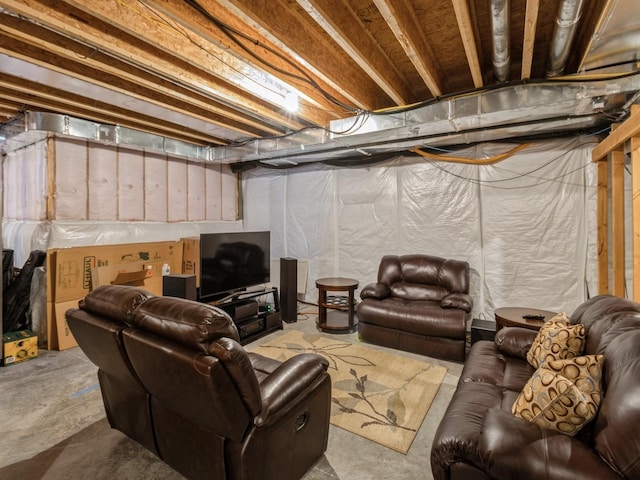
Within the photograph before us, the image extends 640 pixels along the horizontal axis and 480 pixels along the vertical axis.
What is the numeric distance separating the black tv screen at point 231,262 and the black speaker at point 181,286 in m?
0.14

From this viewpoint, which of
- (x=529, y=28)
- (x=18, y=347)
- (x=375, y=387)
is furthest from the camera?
(x=18, y=347)

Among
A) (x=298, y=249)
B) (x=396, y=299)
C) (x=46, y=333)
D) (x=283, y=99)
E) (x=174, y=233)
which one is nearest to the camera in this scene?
(x=283, y=99)

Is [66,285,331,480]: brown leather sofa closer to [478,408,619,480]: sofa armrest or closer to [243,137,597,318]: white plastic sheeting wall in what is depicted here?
[478,408,619,480]: sofa armrest

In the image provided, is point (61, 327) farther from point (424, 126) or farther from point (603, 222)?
point (603, 222)

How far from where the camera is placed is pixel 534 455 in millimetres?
1188

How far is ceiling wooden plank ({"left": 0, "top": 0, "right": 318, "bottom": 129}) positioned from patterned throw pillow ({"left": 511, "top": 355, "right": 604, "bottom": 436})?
2808 mm

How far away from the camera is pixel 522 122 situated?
306cm

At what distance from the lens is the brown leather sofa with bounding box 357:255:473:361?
3.24 m

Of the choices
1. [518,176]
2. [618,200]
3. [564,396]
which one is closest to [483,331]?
[618,200]

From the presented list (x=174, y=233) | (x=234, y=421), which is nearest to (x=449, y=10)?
(x=234, y=421)

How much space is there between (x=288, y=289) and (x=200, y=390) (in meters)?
3.19

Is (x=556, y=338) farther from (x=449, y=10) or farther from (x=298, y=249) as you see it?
(x=298, y=249)

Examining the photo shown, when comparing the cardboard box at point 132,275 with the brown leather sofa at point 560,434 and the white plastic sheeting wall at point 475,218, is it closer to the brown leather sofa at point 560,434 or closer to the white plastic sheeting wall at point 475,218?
the white plastic sheeting wall at point 475,218

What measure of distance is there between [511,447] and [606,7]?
7.14 feet
